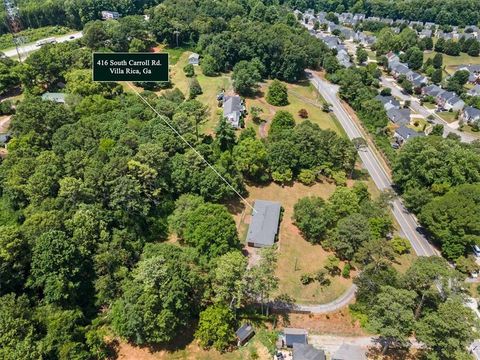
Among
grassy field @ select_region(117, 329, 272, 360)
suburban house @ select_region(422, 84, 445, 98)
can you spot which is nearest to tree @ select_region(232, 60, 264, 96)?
suburban house @ select_region(422, 84, 445, 98)

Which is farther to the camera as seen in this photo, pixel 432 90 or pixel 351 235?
pixel 432 90

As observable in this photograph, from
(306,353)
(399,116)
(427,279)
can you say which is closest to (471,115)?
(399,116)

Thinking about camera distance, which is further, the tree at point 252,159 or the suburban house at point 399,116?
the suburban house at point 399,116

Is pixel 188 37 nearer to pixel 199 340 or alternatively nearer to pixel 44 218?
pixel 44 218

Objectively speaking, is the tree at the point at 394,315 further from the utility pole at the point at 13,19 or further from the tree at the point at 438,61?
the utility pole at the point at 13,19

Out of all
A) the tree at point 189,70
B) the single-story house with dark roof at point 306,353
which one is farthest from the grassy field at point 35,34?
the single-story house with dark roof at point 306,353

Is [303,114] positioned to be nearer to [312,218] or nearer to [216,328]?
[312,218]

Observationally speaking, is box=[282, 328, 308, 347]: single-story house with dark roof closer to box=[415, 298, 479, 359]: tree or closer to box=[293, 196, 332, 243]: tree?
box=[415, 298, 479, 359]: tree
